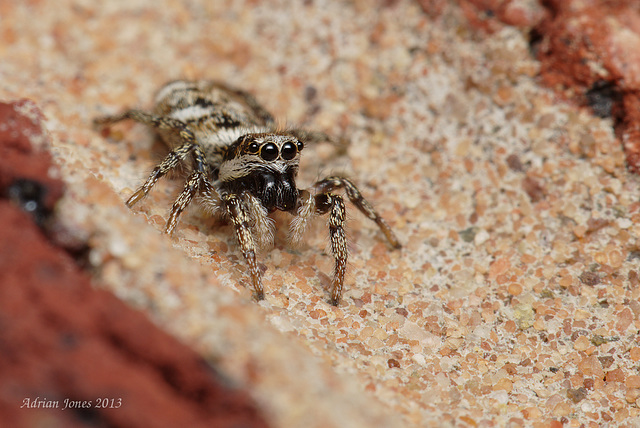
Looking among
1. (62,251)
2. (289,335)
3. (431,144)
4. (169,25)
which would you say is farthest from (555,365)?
(169,25)

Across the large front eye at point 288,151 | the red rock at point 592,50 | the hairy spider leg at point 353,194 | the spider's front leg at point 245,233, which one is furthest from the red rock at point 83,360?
the red rock at point 592,50

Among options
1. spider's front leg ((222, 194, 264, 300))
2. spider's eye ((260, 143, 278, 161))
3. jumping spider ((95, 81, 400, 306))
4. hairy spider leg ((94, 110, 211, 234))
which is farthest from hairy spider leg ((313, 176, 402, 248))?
hairy spider leg ((94, 110, 211, 234))

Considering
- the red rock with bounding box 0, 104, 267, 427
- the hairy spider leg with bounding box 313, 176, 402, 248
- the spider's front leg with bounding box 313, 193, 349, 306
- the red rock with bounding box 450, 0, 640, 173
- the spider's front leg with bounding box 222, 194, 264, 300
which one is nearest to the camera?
the red rock with bounding box 0, 104, 267, 427

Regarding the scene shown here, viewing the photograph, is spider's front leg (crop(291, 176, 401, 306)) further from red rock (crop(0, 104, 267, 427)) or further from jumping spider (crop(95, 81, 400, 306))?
red rock (crop(0, 104, 267, 427))

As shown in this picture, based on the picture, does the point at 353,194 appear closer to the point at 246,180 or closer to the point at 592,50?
the point at 246,180

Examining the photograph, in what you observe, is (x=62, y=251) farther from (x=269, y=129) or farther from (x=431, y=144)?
(x=431, y=144)

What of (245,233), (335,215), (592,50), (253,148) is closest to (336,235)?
(335,215)
